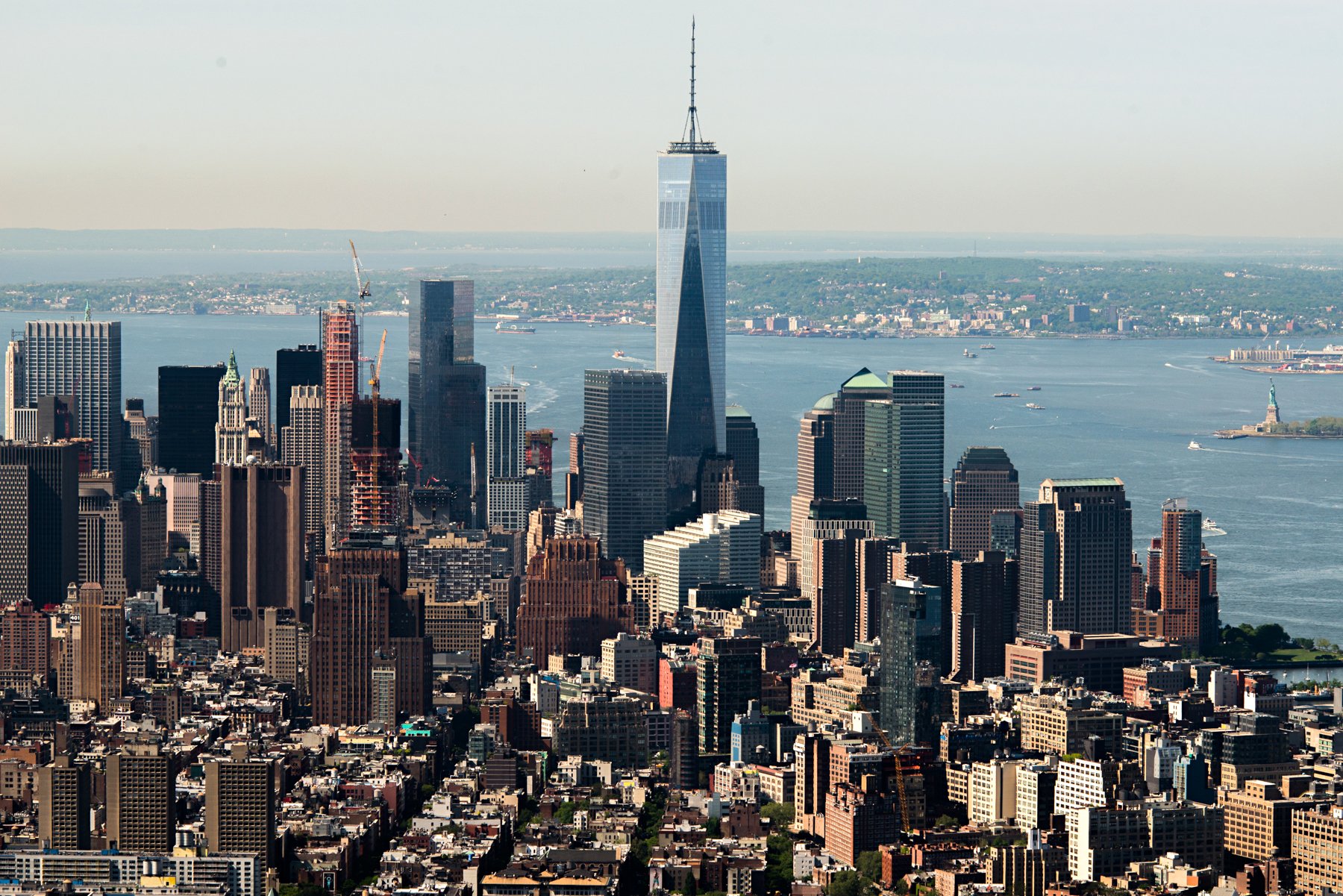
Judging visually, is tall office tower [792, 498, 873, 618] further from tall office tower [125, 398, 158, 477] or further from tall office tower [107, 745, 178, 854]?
tall office tower [107, 745, 178, 854]

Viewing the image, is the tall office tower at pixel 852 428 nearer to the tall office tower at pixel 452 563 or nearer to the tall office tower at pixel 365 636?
the tall office tower at pixel 452 563

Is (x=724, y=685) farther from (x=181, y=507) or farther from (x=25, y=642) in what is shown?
(x=181, y=507)

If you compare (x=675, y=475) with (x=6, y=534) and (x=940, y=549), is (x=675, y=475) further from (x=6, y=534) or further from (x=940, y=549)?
(x=6, y=534)

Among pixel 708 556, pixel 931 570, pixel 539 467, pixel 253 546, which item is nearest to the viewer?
pixel 931 570

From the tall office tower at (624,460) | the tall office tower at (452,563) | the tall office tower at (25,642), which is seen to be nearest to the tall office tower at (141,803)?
the tall office tower at (25,642)

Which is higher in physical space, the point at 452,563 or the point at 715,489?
the point at 715,489

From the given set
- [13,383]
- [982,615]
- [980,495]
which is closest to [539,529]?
[980,495]

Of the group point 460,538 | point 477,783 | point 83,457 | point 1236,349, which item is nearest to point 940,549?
point 460,538
